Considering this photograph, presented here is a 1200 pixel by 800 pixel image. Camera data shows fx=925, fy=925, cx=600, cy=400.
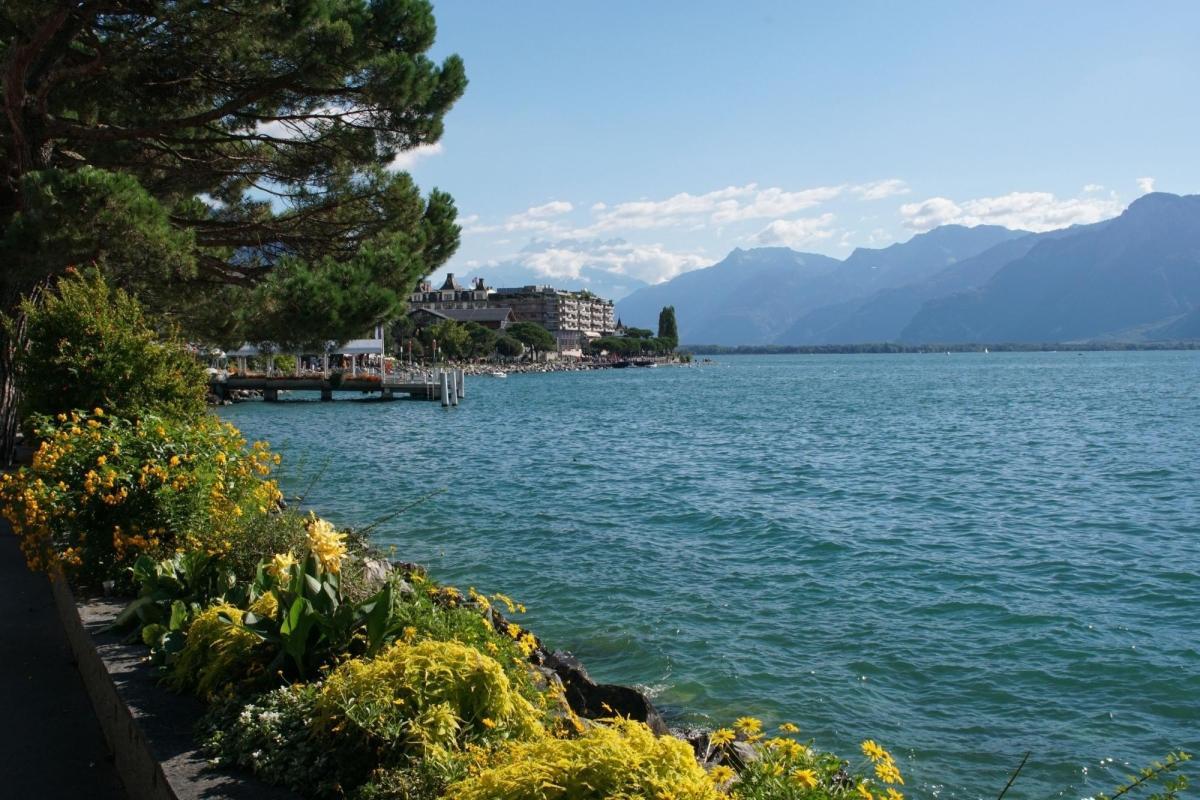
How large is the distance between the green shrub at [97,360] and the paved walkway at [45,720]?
3029 mm

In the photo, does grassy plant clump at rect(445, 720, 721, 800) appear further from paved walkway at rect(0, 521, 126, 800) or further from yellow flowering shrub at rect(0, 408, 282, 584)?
yellow flowering shrub at rect(0, 408, 282, 584)

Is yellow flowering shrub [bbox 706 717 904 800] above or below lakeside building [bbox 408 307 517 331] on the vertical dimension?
below

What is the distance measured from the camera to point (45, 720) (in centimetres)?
552

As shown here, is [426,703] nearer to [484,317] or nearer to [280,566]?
[280,566]

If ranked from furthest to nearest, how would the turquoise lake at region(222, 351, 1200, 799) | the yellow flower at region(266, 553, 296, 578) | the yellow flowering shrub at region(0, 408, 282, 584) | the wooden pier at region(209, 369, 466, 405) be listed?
the wooden pier at region(209, 369, 466, 405)
the turquoise lake at region(222, 351, 1200, 799)
the yellow flowering shrub at region(0, 408, 282, 584)
the yellow flower at region(266, 553, 296, 578)

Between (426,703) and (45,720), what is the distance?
10.4 feet

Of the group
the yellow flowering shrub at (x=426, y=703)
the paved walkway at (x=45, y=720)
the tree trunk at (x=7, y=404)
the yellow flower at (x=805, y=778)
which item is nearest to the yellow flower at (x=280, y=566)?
the paved walkway at (x=45, y=720)

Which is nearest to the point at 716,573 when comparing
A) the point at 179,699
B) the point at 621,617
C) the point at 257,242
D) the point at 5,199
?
the point at 621,617

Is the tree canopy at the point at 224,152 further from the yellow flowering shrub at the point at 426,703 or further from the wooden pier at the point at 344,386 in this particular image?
the wooden pier at the point at 344,386

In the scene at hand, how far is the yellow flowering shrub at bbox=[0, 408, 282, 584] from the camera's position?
258 inches

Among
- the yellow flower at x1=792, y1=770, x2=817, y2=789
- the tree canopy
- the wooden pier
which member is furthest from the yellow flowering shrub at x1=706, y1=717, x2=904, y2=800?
the wooden pier

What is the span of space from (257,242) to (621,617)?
27.8ft

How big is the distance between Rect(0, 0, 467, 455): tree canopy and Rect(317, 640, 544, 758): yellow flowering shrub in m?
9.40

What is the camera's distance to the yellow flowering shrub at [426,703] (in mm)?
3689
